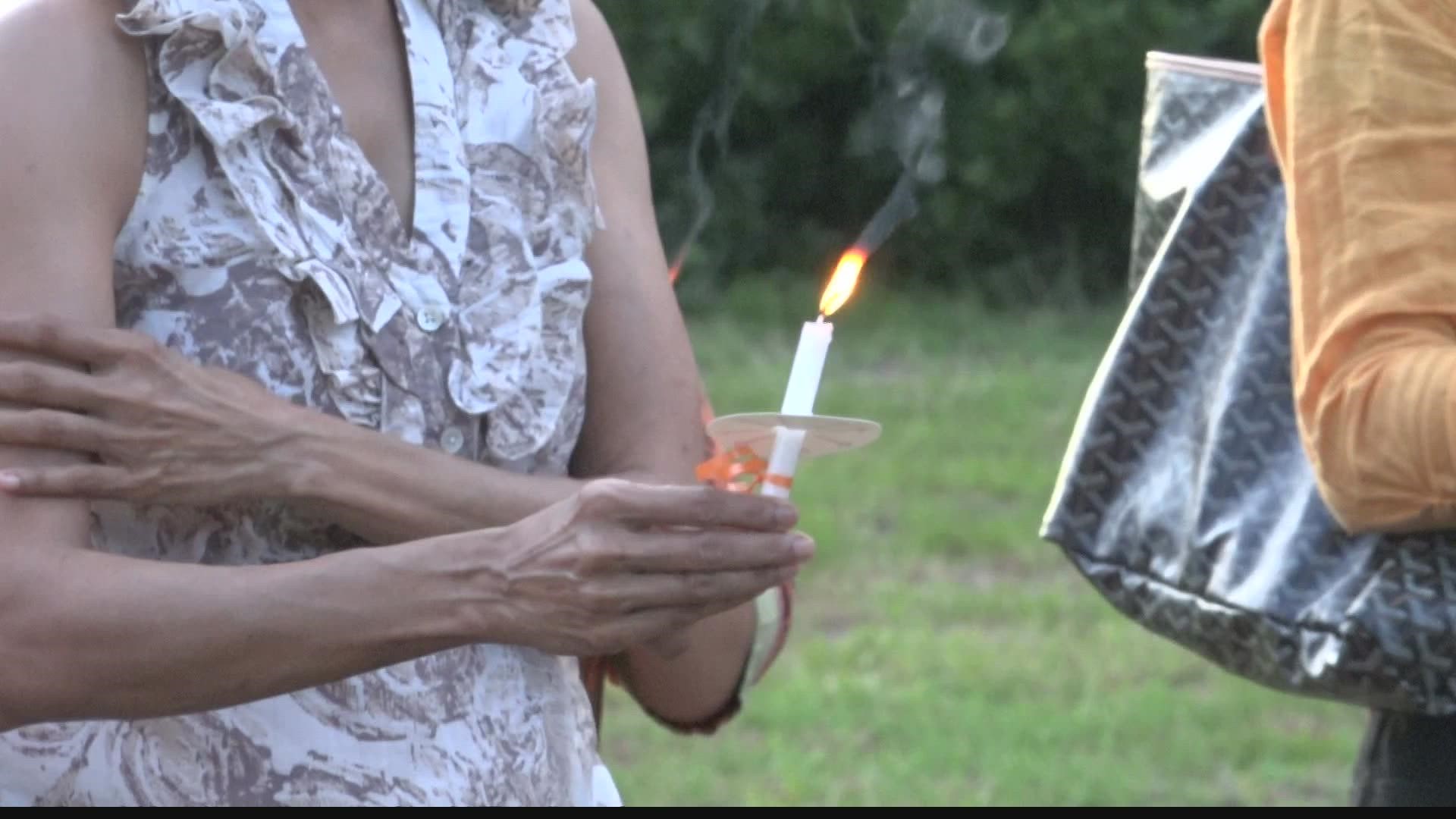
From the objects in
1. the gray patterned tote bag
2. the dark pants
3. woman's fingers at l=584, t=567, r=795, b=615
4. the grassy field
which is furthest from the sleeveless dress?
the grassy field

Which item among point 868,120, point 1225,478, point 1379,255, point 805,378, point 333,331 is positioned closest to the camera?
point 805,378

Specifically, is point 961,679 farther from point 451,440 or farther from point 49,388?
point 49,388

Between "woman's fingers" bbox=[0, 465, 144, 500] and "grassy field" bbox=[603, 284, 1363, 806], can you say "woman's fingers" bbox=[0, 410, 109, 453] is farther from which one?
"grassy field" bbox=[603, 284, 1363, 806]

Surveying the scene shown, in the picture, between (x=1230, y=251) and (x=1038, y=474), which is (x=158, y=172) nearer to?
(x=1230, y=251)

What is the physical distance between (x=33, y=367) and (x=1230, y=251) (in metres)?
1.23

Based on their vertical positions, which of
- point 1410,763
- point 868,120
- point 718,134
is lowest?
point 1410,763

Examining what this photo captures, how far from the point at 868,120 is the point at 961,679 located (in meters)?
1.26

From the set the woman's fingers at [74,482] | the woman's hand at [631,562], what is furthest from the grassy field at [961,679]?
the woman's fingers at [74,482]

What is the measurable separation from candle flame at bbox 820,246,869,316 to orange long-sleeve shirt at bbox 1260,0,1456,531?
544 millimetres

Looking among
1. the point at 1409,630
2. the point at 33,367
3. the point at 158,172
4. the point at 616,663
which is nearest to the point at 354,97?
the point at 158,172

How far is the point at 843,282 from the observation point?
66.9 inches

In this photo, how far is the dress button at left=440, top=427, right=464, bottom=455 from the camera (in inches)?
73.3

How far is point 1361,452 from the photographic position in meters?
2.02

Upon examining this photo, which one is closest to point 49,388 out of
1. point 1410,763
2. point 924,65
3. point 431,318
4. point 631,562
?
point 431,318
